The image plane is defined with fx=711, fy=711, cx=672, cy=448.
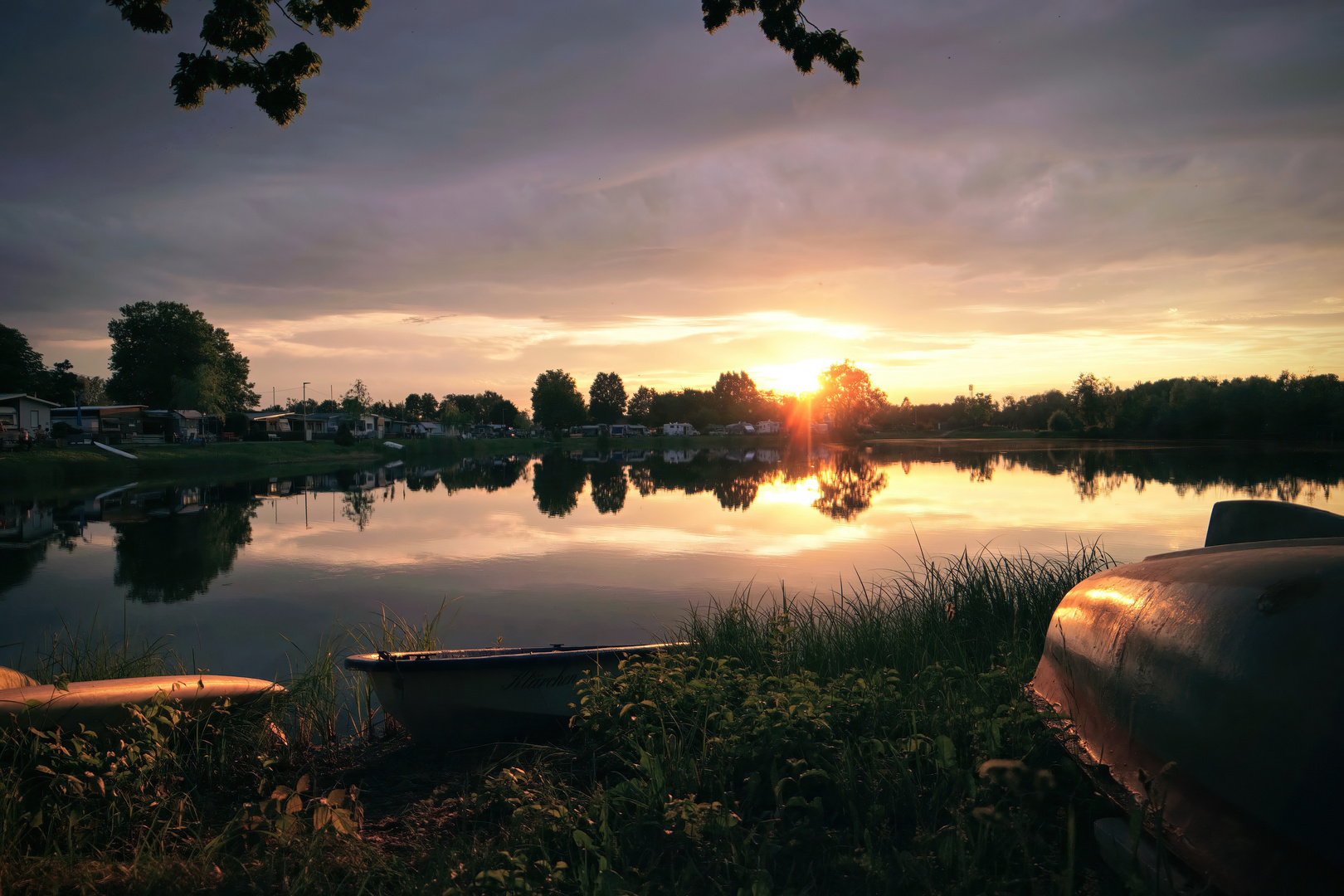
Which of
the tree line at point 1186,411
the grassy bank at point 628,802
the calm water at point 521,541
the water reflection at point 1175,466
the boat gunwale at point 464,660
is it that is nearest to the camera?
the grassy bank at point 628,802

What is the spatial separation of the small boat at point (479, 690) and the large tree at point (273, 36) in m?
5.38

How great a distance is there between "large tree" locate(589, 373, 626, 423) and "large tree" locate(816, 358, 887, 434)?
43.8 m

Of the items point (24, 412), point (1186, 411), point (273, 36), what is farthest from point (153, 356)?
point (1186, 411)

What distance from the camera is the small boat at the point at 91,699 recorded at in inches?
168

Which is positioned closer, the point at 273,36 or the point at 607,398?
the point at 273,36

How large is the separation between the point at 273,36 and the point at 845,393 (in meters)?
119

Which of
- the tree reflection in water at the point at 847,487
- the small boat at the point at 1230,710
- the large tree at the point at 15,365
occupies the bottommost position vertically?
the tree reflection in water at the point at 847,487

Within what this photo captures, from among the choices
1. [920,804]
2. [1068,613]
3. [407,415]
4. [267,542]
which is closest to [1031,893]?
[920,804]

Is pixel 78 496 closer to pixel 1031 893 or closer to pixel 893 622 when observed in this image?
pixel 893 622

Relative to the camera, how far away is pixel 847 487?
3441cm

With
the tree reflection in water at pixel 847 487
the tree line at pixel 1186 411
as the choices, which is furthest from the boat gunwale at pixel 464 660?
the tree line at pixel 1186 411

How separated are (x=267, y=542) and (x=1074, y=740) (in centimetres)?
2131

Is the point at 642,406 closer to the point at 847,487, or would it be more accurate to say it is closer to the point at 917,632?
the point at 847,487

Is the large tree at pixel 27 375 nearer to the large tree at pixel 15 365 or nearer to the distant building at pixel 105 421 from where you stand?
the large tree at pixel 15 365
